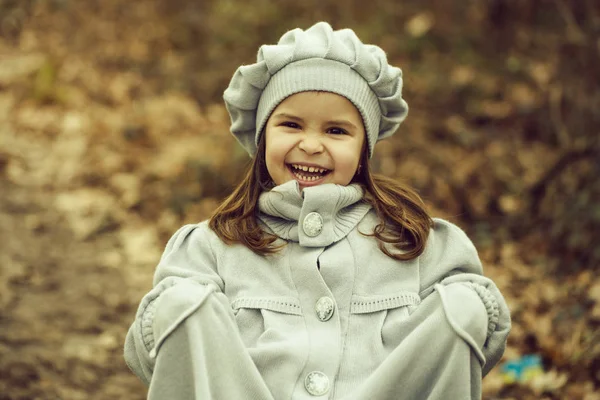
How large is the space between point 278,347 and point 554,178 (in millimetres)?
3779

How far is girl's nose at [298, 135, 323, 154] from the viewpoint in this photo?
10.2ft

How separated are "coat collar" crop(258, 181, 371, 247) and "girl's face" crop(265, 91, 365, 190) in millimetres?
83

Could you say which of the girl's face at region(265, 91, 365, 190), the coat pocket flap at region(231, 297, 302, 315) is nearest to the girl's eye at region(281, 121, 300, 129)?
the girl's face at region(265, 91, 365, 190)

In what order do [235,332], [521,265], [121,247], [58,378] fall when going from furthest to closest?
[121,247]
[521,265]
[58,378]
[235,332]

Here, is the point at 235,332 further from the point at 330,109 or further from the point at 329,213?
the point at 330,109

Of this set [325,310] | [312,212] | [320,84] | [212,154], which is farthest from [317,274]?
[212,154]

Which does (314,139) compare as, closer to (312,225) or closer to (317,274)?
(312,225)

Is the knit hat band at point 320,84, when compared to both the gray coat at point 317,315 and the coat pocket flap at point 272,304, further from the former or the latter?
the coat pocket flap at point 272,304

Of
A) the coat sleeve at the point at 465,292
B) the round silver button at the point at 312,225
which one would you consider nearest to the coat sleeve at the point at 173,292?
the round silver button at the point at 312,225

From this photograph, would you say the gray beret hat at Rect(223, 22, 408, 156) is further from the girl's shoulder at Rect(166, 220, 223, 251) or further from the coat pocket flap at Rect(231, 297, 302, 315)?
the coat pocket flap at Rect(231, 297, 302, 315)

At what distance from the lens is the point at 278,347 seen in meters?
2.87

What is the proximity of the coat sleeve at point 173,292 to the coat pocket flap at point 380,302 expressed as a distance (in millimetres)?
517

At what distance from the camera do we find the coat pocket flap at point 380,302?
9.85ft

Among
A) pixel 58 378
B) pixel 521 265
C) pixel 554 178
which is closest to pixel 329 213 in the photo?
pixel 58 378
